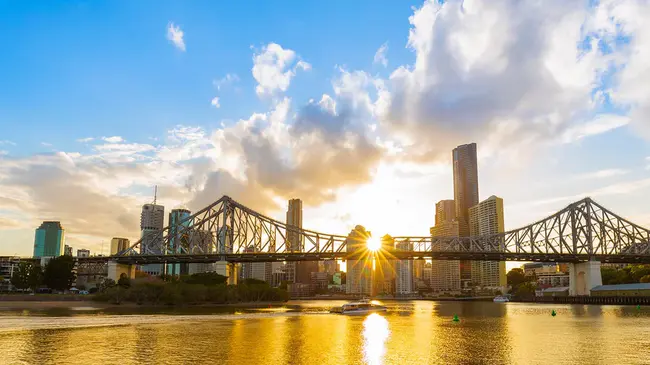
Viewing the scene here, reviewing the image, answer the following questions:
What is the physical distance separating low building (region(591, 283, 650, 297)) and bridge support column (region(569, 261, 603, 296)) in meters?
3.76

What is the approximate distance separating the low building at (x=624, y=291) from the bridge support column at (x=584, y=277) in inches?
148

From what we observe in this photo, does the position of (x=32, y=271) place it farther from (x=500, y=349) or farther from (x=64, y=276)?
(x=500, y=349)

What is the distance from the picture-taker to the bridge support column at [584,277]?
6004 inches

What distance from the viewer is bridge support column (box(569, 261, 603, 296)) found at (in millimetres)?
152500

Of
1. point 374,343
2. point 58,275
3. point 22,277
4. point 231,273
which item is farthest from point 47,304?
point 374,343

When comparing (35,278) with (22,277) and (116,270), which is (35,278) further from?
(116,270)

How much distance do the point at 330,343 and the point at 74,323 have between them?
113 feet

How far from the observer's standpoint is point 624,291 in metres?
137

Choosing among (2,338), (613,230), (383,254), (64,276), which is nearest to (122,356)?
(2,338)

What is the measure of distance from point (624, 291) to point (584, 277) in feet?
69.3

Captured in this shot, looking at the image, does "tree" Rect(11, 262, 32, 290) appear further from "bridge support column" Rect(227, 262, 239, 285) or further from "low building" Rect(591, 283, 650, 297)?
"low building" Rect(591, 283, 650, 297)

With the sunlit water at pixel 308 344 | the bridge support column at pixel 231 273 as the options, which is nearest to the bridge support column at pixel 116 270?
the bridge support column at pixel 231 273

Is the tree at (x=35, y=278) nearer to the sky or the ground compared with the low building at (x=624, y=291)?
nearer to the sky

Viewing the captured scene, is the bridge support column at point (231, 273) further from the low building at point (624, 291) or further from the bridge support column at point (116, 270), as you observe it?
the low building at point (624, 291)
